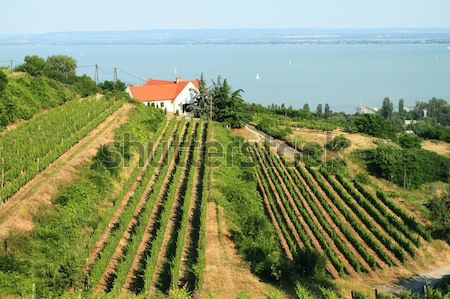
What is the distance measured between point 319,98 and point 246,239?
93.9 meters

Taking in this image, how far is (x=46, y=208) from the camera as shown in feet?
70.7

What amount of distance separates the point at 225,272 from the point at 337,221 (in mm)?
9142

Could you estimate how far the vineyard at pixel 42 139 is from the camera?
2375cm

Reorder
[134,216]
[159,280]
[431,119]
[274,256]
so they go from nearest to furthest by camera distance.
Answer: [159,280], [274,256], [134,216], [431,119]

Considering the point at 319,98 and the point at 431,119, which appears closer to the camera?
the point at 431,119

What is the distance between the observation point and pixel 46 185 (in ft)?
76.6

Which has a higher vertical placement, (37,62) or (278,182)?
(37,62)

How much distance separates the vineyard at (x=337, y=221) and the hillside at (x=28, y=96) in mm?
15099

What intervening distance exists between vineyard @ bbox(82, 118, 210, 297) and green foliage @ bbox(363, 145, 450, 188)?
41.8 feet

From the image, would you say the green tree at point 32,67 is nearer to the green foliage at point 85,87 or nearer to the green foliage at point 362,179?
the green foliage at point 85,87

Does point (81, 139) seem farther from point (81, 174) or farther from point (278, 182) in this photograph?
point (278, 182)

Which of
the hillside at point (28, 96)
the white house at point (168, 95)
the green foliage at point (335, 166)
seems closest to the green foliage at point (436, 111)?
the white house at point (168, 95)

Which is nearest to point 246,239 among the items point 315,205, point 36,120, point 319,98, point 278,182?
point 315,205

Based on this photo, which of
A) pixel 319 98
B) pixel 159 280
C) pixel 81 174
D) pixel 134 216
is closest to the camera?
pixel 159 280
